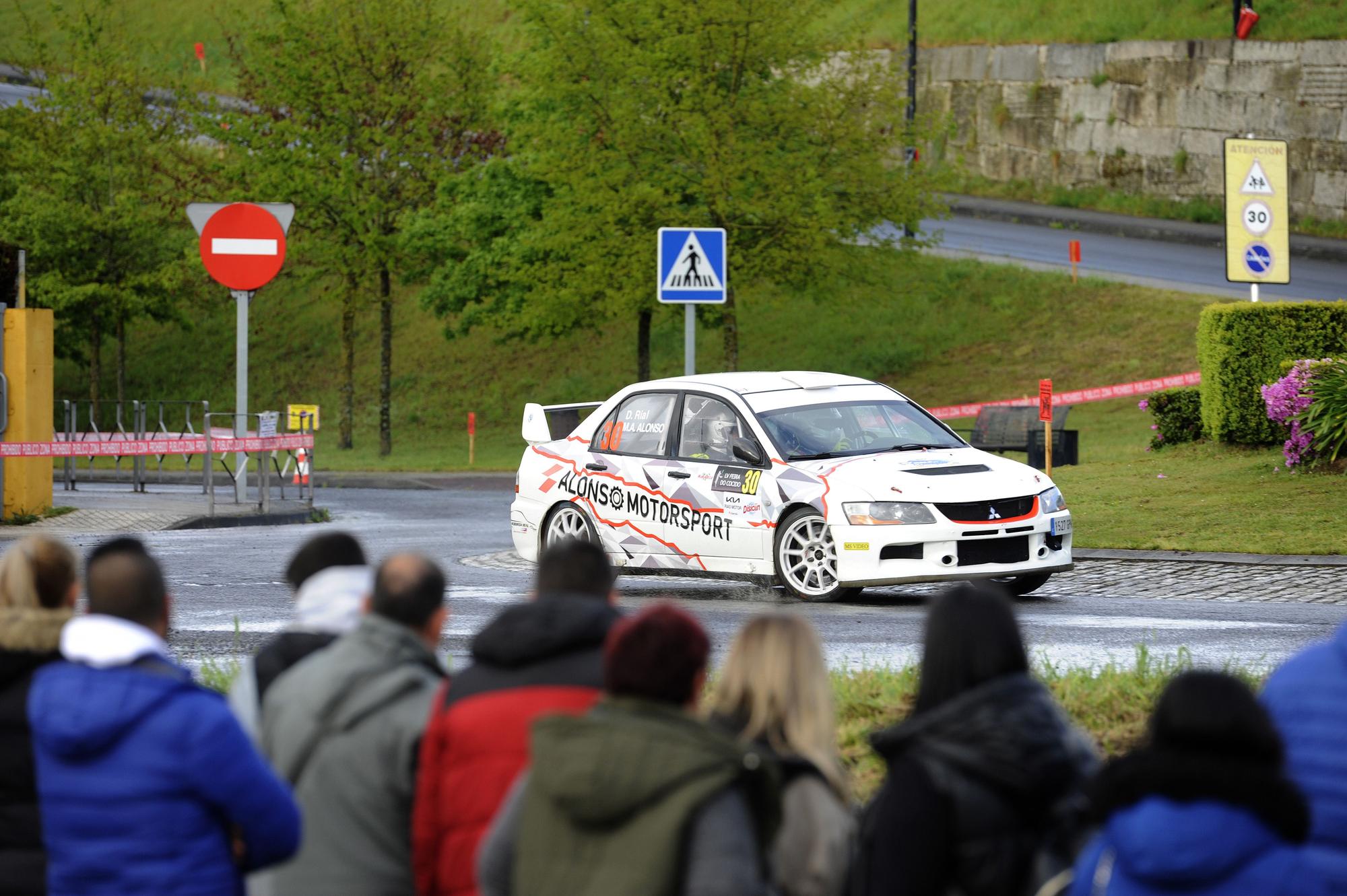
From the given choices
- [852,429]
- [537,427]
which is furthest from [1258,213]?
[537,427]

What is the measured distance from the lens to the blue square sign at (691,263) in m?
16.0

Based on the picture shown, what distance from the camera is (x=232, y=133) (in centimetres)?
3900

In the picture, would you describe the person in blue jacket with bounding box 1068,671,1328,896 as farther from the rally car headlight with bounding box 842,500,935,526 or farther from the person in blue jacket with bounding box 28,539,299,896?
the rally car headlight with bounding box 842,500,935,526

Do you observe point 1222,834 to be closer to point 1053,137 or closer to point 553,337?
point 553,337

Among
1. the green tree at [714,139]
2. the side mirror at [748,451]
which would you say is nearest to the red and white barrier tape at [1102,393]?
the green tree at [714,139]

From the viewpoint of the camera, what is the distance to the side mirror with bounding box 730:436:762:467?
13.2 meters

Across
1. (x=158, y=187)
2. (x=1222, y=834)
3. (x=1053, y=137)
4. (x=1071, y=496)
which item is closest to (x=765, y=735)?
(x=1222, y=834)

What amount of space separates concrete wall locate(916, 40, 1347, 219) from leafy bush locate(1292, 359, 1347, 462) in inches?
1027

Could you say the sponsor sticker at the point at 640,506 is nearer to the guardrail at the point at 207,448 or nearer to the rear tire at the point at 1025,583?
the rear tire at the point at 1025,583

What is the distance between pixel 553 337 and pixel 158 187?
1202cm

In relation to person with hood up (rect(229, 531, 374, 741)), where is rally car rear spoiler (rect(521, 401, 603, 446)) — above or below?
above

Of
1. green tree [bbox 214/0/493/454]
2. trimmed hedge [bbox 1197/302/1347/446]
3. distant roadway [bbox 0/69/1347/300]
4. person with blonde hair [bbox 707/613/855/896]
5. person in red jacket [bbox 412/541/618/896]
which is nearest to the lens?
person with blonde hair [bbox 707/613/855/896]

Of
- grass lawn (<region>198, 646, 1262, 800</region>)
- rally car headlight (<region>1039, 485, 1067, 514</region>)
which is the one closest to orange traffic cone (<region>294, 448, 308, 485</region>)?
rally car headlight (<region>1039, 485, 1067, 514</region>)

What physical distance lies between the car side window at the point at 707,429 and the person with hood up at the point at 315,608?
867cm
